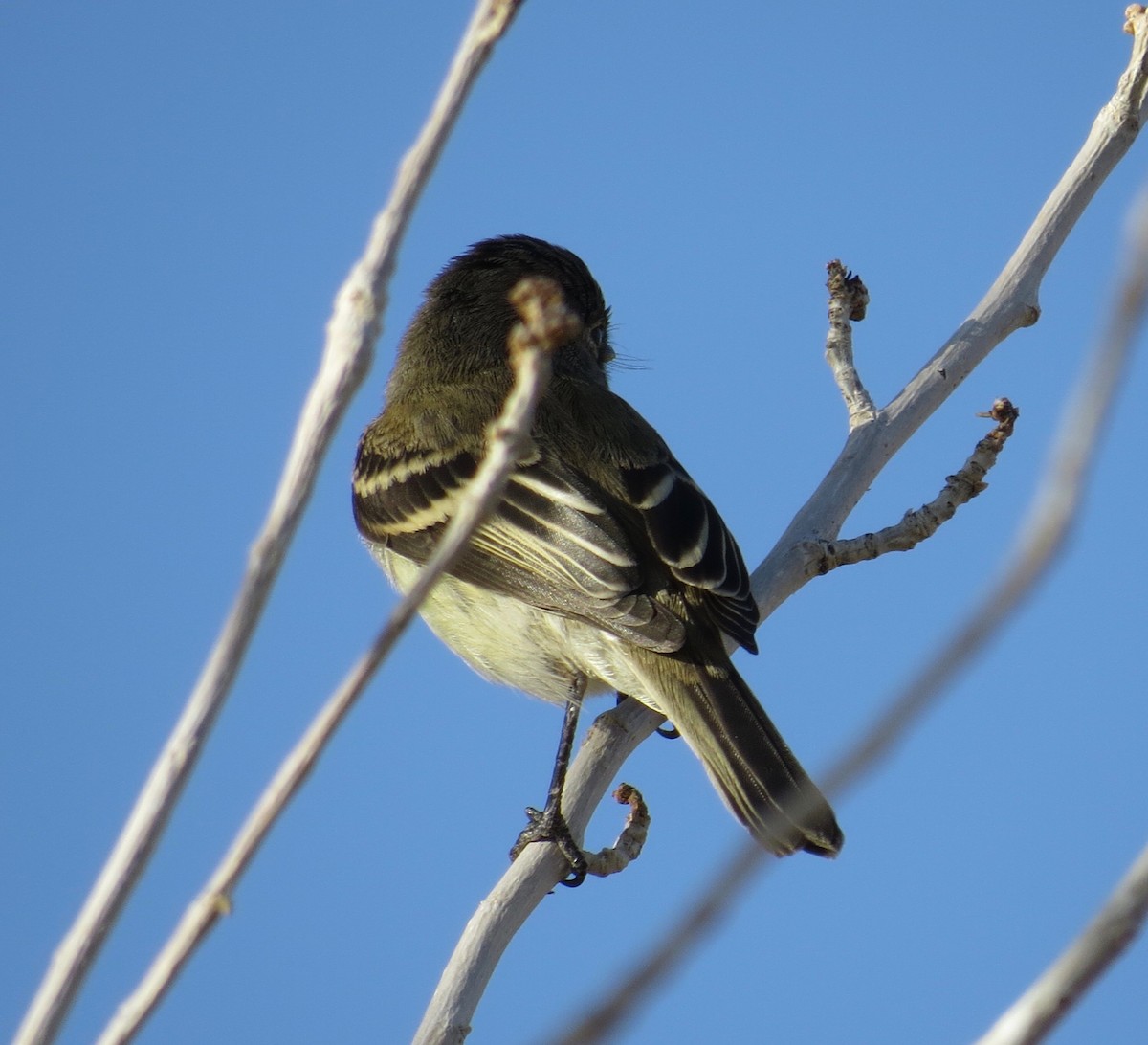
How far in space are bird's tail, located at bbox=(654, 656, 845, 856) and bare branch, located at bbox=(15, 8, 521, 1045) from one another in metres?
2.82

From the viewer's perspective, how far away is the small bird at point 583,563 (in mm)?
4676

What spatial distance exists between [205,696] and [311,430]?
35 cm

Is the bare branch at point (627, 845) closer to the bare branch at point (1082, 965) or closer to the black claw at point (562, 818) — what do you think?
the black claw at point (562, 818)

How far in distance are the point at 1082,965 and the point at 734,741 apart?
11.2ft


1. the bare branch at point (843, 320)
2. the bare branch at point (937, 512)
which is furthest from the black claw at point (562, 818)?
the bare branch at point (843, 320)

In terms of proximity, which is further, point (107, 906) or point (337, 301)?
point (337, 301)

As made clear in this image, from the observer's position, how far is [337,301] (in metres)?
1.80

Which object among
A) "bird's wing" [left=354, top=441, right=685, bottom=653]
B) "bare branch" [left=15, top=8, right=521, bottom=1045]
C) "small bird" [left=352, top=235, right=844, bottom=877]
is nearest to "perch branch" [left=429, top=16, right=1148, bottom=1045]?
"small bird" [left=352, top=235, right=844, bottom=877]

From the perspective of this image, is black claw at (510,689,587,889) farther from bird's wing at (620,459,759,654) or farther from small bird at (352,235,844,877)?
bird's wing at (620,459,759,654)

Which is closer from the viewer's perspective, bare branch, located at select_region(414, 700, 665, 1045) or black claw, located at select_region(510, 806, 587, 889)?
bare branch, located at select_region(414, 700, 665, 1045)

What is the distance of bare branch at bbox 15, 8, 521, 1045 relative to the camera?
64.8 inches

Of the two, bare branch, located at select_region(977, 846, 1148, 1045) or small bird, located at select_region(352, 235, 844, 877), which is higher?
bare branch, located at select_region(977, 846, 1148, 1045)

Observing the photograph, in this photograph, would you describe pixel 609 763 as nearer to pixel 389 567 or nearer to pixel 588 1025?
pixel 389 567

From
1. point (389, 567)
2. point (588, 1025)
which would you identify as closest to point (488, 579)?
point (389, 567)
